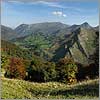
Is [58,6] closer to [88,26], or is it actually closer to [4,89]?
[88,26]

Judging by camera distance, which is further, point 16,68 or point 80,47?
point 16,68

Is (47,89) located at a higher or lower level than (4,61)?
lower

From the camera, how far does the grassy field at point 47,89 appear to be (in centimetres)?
1098

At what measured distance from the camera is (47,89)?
36.6 feet

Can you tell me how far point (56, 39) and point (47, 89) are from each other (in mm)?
602

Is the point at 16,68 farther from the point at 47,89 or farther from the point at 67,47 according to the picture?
the point at 67,47

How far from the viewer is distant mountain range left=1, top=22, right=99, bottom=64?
36.0ft

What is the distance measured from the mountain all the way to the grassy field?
50 centimetres

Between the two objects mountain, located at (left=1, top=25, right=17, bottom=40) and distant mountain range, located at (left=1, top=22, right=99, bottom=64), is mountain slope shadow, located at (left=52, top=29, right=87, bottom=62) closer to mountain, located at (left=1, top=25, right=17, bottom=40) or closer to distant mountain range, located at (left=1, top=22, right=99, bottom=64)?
distant mountain range, located at (left=1, top=22, right=99, bottom=64)

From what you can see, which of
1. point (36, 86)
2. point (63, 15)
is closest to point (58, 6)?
point (63, 15)

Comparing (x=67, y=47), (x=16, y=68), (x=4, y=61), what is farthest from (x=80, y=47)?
(x=4, y=61)

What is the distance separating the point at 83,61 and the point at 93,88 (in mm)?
339

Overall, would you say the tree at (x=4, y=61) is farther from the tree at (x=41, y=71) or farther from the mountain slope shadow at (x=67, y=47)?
the mountain slope shadow at (x=67, y=47)

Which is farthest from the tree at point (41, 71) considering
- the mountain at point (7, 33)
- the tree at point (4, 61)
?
the mountain at point (7, 33)
